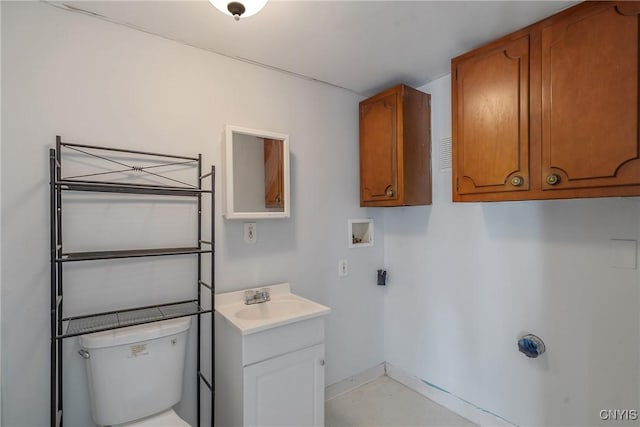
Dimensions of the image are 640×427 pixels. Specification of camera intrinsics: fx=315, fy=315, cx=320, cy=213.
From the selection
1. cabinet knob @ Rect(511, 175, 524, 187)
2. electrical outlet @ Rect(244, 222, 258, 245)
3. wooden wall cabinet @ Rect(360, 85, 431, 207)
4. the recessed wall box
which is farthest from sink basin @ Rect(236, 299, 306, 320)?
cabinet knob @ Rect(511, 175, 524, 187)

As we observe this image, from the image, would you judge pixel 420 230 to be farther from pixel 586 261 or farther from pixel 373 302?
pixel 586 261

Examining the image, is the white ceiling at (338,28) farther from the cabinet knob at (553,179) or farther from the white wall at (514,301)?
the cabinet knob at (553,179)

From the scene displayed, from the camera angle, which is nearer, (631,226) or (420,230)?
(631,226)

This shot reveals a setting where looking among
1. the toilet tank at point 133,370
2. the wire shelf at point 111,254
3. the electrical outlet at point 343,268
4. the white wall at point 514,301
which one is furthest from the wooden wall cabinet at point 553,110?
the toilet tank at point 133,370

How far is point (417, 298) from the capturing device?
7.70 ft

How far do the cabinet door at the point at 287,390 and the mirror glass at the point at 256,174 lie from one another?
783 millimetres

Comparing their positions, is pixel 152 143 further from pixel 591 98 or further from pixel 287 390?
pixel 591 98

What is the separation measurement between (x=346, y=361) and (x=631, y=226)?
6.05 feet

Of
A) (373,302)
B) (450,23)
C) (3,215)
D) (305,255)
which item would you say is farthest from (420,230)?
(3,215)

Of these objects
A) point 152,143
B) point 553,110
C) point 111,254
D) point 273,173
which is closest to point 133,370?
point 111,254

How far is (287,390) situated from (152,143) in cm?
142

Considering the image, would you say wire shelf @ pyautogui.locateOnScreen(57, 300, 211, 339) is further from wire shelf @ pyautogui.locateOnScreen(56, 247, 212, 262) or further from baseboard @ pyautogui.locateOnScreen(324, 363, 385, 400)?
baseboard @ pyautogui.locateOnScreen(324, 363, 385, 400)

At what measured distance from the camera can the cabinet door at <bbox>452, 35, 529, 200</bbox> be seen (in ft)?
4.94

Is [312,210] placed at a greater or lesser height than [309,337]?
greater
